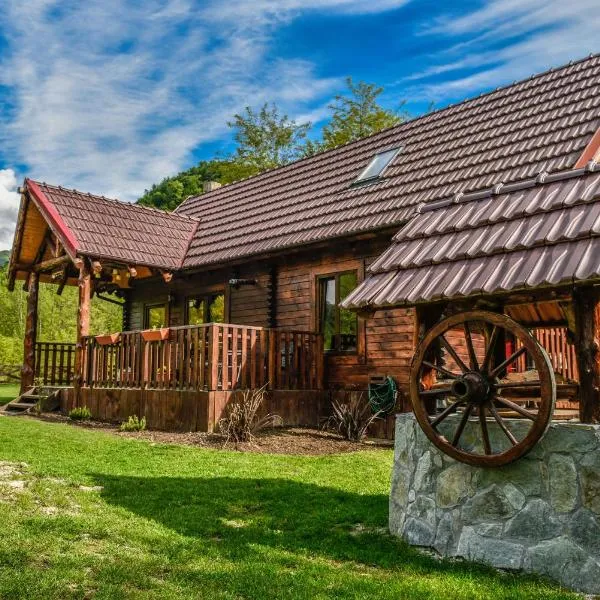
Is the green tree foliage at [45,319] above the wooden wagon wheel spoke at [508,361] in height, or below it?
above

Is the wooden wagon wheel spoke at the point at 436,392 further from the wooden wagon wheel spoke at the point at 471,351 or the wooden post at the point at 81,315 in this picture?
the wooden post at the point at 81,315

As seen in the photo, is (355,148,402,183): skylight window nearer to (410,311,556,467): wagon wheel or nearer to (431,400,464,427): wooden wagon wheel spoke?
(410,311,556,467): wagon wheel

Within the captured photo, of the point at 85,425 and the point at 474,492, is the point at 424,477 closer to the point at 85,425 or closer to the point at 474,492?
the point at 474,492

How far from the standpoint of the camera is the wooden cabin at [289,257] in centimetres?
1210

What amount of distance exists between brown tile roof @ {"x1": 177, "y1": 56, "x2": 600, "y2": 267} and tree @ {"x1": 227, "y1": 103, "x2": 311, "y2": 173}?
698 inches

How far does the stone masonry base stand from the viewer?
4.52 metres

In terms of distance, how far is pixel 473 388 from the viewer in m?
5.08

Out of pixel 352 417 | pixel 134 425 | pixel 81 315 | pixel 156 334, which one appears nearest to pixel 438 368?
pixel 352 417

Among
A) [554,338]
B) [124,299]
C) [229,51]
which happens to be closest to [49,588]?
[554,338]

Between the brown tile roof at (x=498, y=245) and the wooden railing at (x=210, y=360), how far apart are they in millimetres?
6020

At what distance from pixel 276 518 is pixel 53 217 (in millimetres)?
11189

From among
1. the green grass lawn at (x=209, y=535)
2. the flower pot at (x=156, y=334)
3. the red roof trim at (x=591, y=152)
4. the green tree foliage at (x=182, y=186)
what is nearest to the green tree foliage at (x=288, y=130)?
the green tree foliage at (x=182, y=186)

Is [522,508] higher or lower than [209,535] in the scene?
higher

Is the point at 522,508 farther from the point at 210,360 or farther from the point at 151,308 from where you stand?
the point at 151,308
